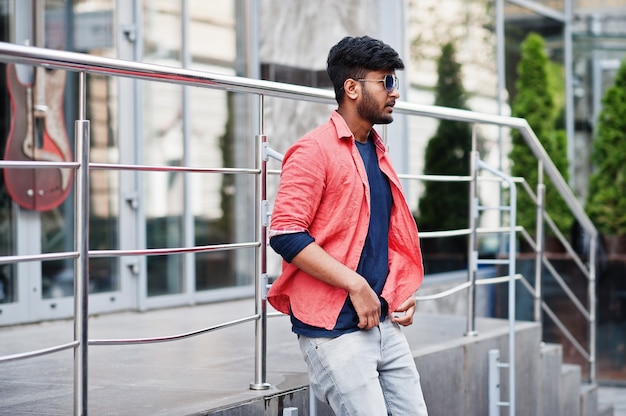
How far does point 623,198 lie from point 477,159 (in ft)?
19.9

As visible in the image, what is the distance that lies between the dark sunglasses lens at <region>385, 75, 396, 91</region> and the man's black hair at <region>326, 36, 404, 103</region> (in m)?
0.02

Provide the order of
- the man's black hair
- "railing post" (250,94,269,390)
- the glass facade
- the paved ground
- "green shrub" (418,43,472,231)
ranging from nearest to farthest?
the man's black hair, the paved ground, "railing post" (250,94,269,390), the glass facade, "green shrub" (418,43,472,231)

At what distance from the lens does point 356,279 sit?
2939 mm

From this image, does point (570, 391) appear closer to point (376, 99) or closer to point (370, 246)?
point (370, 246)

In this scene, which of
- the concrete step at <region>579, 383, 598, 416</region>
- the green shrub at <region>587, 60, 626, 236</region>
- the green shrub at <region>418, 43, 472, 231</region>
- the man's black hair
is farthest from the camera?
the green shrub at <region>587, 60, 626, 236</region>

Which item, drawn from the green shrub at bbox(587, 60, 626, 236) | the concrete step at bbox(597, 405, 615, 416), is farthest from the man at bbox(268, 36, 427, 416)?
the green shrub at bbox(587, 60, 626, 236)

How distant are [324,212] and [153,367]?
2073 mm

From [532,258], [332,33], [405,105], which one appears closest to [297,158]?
[405,105]

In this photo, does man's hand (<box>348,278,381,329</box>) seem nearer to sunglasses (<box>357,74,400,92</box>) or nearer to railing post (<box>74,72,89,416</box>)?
sunglasses (<box>357,74,400,92</box>)

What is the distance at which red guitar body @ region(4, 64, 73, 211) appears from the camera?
21.7 feet

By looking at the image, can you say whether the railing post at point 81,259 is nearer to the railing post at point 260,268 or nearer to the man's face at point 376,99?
the man's face at point 376,99

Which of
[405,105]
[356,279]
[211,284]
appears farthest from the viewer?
[211,284]

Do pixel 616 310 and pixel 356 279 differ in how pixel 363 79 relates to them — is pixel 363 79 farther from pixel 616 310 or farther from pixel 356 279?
pixel 616 310

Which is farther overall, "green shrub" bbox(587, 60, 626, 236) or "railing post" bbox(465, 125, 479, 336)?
"green shrub" bbox(587, 60, 626, 236)
